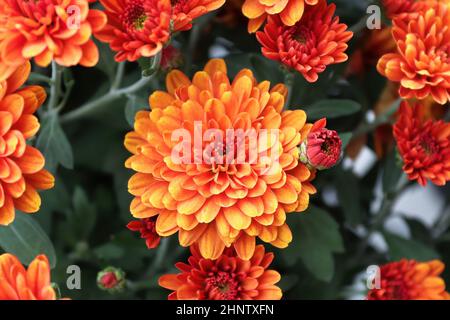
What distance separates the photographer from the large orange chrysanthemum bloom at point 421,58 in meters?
0.69

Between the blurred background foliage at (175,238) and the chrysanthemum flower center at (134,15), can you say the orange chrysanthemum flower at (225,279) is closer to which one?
the blurred background foliage at (175,238)

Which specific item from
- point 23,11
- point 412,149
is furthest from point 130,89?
point 412,149

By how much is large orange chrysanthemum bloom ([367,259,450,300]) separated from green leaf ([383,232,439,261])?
136mm

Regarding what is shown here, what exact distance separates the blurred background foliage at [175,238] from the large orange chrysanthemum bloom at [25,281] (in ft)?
0.36

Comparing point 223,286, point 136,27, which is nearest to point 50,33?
point 136,27

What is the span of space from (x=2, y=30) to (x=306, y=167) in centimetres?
31

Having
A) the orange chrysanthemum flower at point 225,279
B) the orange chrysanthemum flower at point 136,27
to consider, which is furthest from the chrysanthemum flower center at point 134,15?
the orange chrysanthemum flower at point 225,279

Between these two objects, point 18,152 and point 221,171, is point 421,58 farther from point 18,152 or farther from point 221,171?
point 18,152

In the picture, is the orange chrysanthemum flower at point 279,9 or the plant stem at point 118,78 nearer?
the orange chrysanthemum flower at point 279,9

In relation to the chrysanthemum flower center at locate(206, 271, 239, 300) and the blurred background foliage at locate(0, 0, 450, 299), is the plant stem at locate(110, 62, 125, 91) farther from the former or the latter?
the chrysanthemum flower center at locate(206, 271, 239, 300)

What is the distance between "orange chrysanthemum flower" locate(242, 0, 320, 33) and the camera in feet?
2.15

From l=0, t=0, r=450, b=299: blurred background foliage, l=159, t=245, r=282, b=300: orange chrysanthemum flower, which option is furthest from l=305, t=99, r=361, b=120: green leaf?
l=159, t=245, r=282, b=300: orange chrysanthemum flower

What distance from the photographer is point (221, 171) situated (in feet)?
2.22

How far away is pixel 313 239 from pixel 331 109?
0.16m
